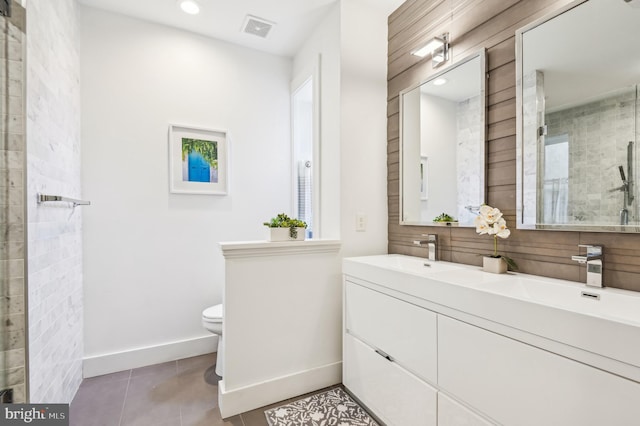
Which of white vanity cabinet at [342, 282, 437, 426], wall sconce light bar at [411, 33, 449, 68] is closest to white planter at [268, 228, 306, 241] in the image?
white vanity cabinet at [342, 282, 437, 426]

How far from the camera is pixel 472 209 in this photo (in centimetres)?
168

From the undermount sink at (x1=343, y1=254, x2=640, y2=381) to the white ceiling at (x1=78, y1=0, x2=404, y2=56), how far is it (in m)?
1.91

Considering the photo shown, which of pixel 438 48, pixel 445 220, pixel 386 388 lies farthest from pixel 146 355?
pixel 438 48

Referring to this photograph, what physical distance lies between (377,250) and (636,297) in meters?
1.38

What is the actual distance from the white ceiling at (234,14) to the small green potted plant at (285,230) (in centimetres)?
154

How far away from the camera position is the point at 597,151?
120 centimetres

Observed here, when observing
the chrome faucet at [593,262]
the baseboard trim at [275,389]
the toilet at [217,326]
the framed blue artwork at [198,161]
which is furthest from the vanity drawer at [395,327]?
the framed blue artwork at [198,161]

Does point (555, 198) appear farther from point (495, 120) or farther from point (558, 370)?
point (558, 370)

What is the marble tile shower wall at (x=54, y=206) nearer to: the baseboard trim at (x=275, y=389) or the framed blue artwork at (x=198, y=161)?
the framed blue artwork at (x=198, y=161)

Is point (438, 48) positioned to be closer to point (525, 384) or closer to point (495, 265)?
point (495, 265)

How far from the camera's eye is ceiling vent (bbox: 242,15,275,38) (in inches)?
90.9

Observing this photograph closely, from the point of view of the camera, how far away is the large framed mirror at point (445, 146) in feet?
5.46

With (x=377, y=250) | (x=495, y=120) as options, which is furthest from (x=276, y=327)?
(x=495, y=120)

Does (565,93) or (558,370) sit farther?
(565,93)
